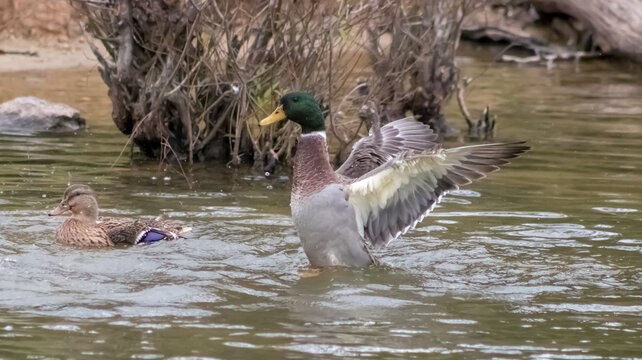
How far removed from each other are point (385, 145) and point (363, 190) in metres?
1.36

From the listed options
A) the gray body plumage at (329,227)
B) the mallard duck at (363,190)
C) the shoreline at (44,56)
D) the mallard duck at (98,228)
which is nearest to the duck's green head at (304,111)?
the mallard duck at (363,190)

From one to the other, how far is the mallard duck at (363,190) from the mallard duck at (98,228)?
113 cm

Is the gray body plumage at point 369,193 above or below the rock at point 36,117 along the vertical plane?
above

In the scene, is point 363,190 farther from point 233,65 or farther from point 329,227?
point 233,65

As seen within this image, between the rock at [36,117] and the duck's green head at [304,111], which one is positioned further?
the rock at [36,117]

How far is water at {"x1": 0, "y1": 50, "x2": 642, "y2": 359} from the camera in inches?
232

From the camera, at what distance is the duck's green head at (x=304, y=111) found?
791 centimetres

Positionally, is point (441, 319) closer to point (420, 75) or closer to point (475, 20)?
point (420, 75)

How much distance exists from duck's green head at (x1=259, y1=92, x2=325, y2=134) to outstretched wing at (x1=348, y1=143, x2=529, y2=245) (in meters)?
0.55

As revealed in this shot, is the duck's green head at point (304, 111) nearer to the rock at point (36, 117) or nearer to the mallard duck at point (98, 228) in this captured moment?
the mallard duck at point (98, 228)

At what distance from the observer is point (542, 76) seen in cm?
1908

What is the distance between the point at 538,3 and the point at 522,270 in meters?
14.8

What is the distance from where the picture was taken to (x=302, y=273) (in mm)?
7656

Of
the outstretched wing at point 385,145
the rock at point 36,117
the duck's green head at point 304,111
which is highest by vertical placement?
the duck's green head at point 304,111
